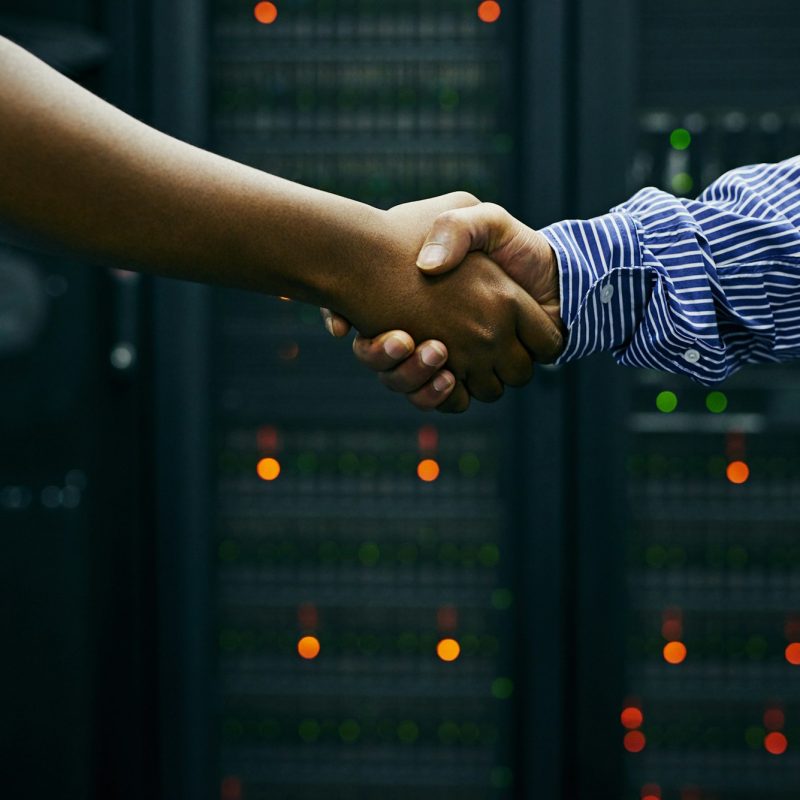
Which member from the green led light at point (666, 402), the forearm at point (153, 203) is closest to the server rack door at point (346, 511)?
the green led light at point (666, 402)

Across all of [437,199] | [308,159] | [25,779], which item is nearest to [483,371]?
[437,199]

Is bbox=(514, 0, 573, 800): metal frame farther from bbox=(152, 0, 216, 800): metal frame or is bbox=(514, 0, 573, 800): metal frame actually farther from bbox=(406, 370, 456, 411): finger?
bbox=(152, 0, 216, 800): metal frame

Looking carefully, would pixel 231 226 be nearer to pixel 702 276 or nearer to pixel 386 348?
pixel 386 348

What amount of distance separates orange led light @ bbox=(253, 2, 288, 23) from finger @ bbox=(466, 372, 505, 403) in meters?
0.76

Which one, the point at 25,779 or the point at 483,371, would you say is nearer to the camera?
the point at 483,371

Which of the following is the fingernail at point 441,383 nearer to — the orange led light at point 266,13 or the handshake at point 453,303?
the handshake at point 453,303

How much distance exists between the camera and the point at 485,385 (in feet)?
4.13

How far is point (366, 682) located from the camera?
154 centimetres

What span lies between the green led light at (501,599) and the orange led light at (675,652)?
289 millimetres

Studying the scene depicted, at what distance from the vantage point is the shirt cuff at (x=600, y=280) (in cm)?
106

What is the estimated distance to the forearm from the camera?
797 mm

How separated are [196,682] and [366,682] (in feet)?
0.98

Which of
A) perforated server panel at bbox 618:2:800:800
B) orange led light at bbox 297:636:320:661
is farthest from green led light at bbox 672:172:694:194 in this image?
orange led light at bbox 297:636:320:661

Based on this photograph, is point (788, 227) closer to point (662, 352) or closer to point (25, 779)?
point (662, 352)
